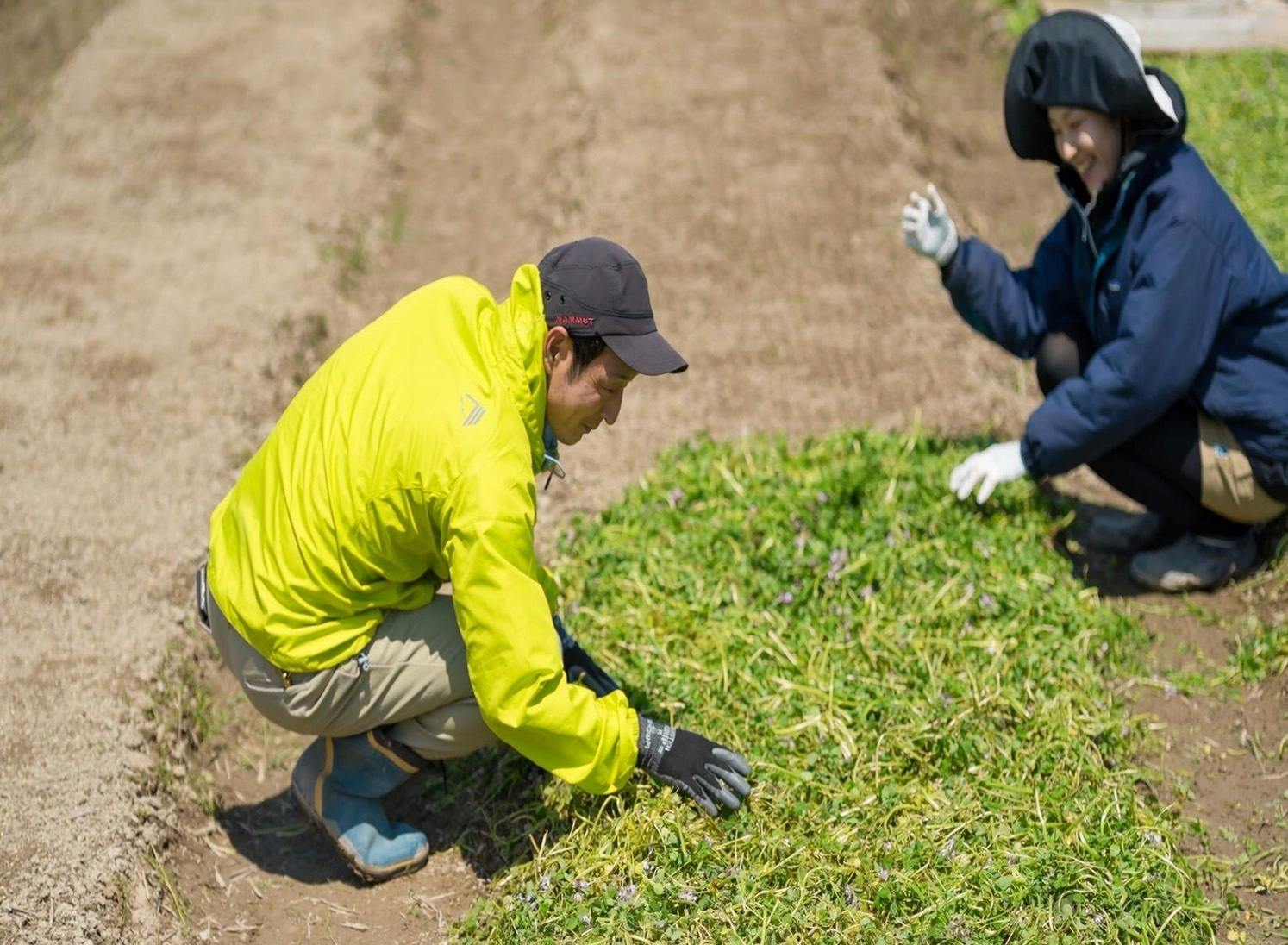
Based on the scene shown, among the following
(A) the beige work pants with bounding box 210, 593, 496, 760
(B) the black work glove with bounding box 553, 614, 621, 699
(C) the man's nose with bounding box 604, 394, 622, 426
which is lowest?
(B) the black work glove with bounding box 553, 614, 621, 699

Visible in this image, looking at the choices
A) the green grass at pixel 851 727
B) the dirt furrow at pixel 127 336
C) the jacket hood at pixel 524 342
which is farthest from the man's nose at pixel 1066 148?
the dirt furrow at pixel 127 336

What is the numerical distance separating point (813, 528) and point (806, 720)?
2.30ft

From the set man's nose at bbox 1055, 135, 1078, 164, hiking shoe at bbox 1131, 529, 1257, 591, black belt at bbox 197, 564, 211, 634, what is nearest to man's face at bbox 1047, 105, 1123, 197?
man's nose at bbox 1055, 135, 1078, 164

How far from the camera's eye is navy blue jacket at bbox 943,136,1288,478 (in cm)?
349

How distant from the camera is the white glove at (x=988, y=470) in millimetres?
3781

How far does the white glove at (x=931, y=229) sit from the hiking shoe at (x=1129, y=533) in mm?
944

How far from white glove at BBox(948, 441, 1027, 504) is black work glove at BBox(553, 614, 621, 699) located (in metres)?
1.25

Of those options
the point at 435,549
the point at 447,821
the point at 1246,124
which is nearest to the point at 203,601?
the point at 435,549

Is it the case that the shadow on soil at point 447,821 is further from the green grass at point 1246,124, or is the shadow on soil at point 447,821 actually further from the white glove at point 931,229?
the green grass at point 1246,124

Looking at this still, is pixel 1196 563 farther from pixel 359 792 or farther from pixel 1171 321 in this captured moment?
pixel 359 792

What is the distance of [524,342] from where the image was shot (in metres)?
2.60

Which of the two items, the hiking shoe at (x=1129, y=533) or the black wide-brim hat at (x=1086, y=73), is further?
the hiking shoe at (x=1129, y=533)

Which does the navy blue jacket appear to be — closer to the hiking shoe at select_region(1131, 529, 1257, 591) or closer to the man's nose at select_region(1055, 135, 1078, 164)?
the man's nose at select_region(1055, 135, 1078, 164)

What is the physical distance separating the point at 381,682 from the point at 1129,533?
7.78 feet
